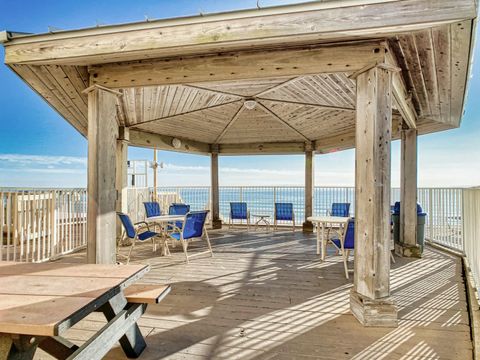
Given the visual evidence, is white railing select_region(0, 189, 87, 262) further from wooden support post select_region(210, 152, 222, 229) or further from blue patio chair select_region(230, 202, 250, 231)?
blue patio chair select_region(230, 202, 250, 231)

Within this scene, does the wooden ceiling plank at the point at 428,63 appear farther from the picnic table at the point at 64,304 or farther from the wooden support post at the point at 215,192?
the wooden support post at the point at 215,192

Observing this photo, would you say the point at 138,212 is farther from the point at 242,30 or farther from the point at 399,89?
the point at 399,89

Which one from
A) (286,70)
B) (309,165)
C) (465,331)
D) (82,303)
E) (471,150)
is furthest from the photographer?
(471,150)

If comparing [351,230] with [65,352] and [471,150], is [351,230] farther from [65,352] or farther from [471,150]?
[471,150]

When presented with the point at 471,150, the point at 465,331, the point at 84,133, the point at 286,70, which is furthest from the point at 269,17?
the point at 471,150

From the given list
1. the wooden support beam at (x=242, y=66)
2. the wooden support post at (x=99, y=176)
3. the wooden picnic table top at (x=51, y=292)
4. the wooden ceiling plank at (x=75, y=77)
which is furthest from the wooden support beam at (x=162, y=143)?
the wooden picnic table top at (x=51, y=292)

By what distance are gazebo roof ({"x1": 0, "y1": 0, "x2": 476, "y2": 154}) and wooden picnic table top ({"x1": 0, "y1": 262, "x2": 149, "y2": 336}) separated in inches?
74.1

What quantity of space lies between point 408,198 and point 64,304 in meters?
5.32

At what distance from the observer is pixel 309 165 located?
24.3ft

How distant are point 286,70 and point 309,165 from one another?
16.9 ft

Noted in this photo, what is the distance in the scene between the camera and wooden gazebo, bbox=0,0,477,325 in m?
2.08

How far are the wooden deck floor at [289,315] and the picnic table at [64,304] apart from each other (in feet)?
1.42

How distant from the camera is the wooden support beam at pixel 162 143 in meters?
6.05

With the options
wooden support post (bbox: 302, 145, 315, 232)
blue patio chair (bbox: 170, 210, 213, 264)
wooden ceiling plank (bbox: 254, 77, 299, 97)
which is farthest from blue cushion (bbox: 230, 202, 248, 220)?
wooden ceiling plank (bbox: 254, 77, 299, 97)
